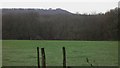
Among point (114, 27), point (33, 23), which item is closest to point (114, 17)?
point (114, 27)

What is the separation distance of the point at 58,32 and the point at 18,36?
8.19 m

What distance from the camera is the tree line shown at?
49.1 m

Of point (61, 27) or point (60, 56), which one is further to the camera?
point (61, 27)

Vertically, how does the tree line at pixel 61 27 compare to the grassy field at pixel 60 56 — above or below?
above

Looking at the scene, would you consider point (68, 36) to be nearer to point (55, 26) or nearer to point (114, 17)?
point (55, 26)

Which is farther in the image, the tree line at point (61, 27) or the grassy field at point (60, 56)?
Answer: the tree line at point (61, 27)

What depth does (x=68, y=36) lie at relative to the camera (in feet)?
187

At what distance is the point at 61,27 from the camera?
5225cm

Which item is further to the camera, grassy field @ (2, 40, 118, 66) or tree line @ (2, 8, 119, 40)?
tree line @ (2, 8, 119, 40)

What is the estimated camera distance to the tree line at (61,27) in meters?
49.1

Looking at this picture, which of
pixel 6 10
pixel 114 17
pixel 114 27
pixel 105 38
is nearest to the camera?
pixel 6 10

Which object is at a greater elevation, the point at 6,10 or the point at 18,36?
the point at 6,10

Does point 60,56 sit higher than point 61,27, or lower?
lower

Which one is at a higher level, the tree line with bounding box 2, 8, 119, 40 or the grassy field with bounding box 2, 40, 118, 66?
the tree line with bounding box 2, 8, 119, 40
